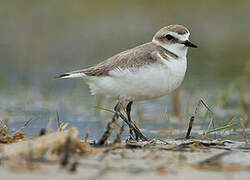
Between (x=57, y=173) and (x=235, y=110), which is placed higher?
(x=235, y=110)

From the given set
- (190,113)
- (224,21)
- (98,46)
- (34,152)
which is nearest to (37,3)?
(98,46)

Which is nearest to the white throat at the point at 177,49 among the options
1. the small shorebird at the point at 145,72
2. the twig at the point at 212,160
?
the small shorebird at the point at 145,72

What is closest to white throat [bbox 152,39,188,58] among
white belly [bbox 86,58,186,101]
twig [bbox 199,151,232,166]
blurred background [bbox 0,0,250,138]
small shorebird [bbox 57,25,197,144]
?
small shorebird [bbox 57,25,197,144]

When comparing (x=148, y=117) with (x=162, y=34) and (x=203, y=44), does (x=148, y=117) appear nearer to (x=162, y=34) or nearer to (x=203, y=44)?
(x=162, y=34)

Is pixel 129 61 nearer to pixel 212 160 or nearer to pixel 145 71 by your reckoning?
pixel 145 71

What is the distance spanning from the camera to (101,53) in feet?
46.9

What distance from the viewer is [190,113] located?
8.51 metres

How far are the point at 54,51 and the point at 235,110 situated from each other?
22.5 feet

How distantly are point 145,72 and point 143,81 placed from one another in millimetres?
91

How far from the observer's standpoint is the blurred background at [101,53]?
838 cm

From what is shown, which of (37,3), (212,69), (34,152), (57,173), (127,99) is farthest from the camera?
(37,3)

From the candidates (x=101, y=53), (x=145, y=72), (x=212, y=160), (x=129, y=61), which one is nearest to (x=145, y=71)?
(x=145, y=72)

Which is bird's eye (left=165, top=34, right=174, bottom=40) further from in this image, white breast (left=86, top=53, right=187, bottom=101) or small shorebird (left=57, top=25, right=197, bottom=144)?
white breast (left=86, top=53, right=187, bottom=101)

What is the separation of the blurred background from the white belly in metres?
1.22
